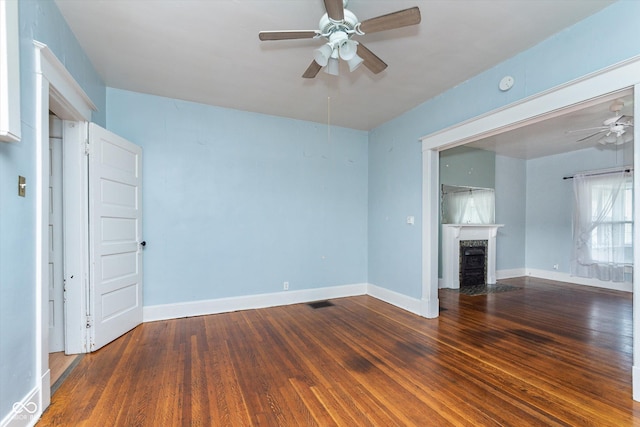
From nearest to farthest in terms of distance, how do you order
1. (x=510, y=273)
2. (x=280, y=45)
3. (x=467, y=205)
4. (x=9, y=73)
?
(x=9, y=73)
(x=280, y=45)
(x=467, y=205)
(x=510, y=273)

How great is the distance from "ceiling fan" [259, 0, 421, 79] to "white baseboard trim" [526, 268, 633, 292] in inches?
253

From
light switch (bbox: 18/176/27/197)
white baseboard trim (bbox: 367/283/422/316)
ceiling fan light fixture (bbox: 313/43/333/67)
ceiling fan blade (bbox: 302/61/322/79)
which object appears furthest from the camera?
white baseboard trim (bbox: 367/283/422/316)

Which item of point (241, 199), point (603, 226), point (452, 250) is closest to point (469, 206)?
point (452, 250)

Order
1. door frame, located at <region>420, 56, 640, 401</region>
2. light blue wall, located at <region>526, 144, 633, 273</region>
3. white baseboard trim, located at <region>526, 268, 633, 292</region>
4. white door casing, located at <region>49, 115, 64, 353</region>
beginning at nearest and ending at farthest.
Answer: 1. door frame, located at <region>420, 56, 640, 401</region>
2. white door casing, located at <region>49, 115, 64, 353</region>
3. white baseboard trim, located at <region>526, 268, 633, 292</region>
4. light blue wall, located at <region>526, 144, 633, 273</region>

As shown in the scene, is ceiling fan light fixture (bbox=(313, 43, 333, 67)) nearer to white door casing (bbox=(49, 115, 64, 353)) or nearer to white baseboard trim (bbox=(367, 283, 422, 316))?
white door casing (bbox=(49, 115, 64, 353))

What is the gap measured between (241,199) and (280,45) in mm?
2151

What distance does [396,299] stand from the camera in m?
4.25

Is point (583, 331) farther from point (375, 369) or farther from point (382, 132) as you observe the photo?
point (382, 132)

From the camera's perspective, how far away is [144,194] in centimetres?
356

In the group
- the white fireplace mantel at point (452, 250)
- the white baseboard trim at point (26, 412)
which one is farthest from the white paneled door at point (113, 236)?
the white fireplace mantel at point (452, 250)

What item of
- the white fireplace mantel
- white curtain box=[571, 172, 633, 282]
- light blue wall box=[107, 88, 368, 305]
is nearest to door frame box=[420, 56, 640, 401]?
light blue wall box=[107, 88, 368, 305]

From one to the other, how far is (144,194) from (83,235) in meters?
0.98

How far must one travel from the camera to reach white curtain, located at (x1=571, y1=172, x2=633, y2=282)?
5.28 metres

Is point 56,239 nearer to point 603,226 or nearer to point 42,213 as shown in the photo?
point 42,213
